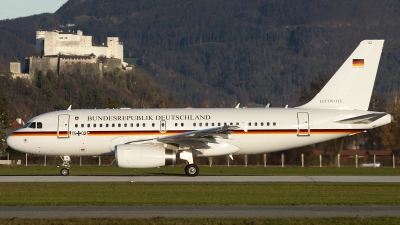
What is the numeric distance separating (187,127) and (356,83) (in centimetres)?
811

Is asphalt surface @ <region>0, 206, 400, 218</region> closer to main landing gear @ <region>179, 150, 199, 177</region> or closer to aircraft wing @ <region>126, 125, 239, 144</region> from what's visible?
aircraft wing @ <region>126, 125, 239, 144</region>

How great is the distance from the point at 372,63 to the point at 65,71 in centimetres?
16744

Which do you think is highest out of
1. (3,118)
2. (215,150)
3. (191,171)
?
(3,118)

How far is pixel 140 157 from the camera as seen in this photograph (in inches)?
1346

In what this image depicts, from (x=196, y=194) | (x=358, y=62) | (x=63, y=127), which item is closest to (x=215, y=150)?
(x=63, y=127)

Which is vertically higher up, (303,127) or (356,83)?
(356,83)

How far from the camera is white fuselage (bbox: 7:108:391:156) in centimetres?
3616

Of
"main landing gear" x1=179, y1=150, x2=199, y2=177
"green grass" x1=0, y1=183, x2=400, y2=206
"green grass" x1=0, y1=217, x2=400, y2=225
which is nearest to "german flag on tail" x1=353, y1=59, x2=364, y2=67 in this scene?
"green grass" x1=0, y1=183, x2=400, y2=206

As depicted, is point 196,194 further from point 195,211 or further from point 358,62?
point 358,62

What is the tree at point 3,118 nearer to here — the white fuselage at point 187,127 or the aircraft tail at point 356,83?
the white fuselage at point 187,127

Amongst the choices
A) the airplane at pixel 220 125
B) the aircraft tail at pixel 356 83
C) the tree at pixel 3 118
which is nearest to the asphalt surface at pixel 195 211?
the airplane at pixel 220 125

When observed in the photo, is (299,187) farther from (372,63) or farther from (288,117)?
(372,63)

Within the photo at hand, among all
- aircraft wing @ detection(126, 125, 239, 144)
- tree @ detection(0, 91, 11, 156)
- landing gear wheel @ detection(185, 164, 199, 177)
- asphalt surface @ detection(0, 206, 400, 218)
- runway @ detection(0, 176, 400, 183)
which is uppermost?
tree @ detection(0, 91, 11, 156)

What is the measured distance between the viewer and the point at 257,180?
1303 inches
